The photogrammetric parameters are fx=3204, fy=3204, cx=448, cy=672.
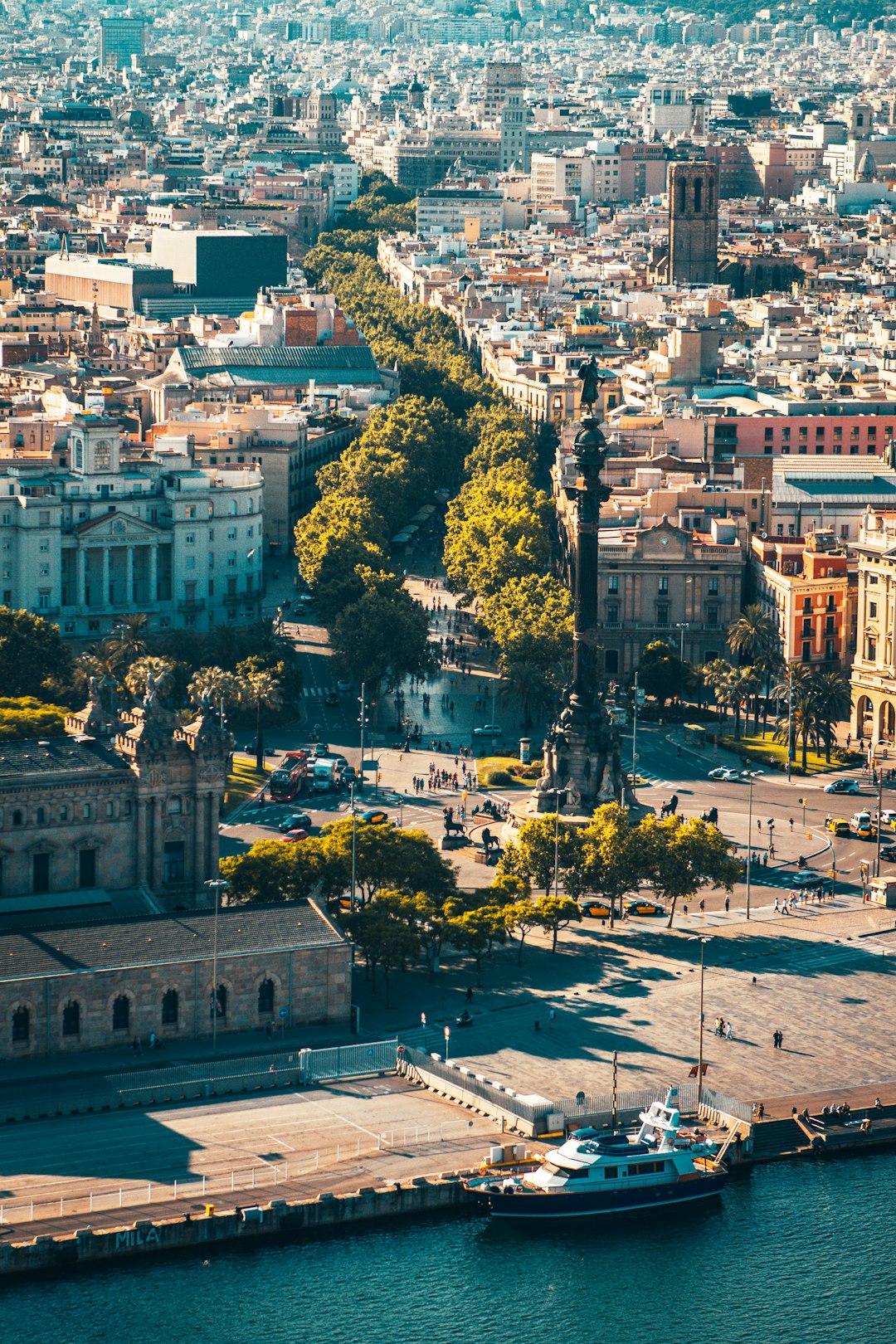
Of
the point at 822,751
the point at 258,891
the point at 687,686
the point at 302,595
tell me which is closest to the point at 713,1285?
the point at 258,891

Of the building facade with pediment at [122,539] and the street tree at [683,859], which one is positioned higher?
the building facade with pediment at [122,539]

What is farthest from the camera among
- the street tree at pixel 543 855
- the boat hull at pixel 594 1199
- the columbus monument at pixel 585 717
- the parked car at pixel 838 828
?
the parked car at pixel 838 828

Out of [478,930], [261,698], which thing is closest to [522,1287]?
[478,930]

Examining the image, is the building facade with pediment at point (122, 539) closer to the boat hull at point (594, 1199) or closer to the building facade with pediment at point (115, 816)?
the building facade with pediment at point (115, 816)

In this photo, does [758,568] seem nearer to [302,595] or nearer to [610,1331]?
[302,595]

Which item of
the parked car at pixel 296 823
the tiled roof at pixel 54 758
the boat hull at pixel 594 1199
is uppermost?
the tiled roof at pixel 54 758

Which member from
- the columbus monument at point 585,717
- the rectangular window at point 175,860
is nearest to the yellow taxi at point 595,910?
the columbus monument at point 585,717

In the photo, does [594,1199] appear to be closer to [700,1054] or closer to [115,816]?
[700,1054]
